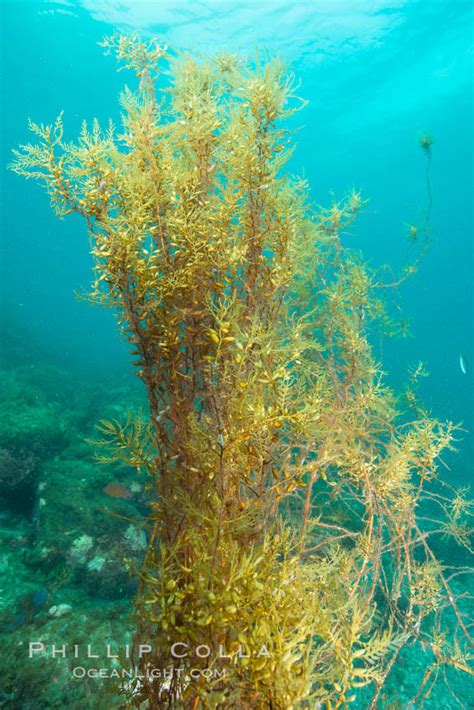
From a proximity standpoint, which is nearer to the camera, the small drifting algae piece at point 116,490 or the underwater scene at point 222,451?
the underwater scene at point 222,451

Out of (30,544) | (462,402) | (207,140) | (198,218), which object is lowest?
(30,544)

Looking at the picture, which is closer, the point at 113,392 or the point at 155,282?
the point at 155,282

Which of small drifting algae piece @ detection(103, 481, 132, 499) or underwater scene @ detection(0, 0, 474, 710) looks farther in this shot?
small drifting algae piece @ detection(103, 481, 132, 499)

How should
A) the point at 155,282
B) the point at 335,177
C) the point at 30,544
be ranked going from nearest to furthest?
the point at 155,282 → the point at 30,544 → the point at 335,177

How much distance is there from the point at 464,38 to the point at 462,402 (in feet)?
99.1

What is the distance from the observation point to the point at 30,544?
685 cm

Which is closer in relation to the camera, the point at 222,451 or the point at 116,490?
the point at 222,451

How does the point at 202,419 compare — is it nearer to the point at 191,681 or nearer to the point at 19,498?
the point at 191,681

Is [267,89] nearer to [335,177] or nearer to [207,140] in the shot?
[207,140]

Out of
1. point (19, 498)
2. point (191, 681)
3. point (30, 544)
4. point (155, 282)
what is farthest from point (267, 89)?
point (19, 498)

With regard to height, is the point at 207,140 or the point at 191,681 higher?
the point at 207,140

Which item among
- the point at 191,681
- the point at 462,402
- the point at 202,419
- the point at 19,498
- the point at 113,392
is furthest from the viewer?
the point at 462,402

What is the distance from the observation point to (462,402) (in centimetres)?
3388

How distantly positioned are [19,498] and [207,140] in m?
9.12
